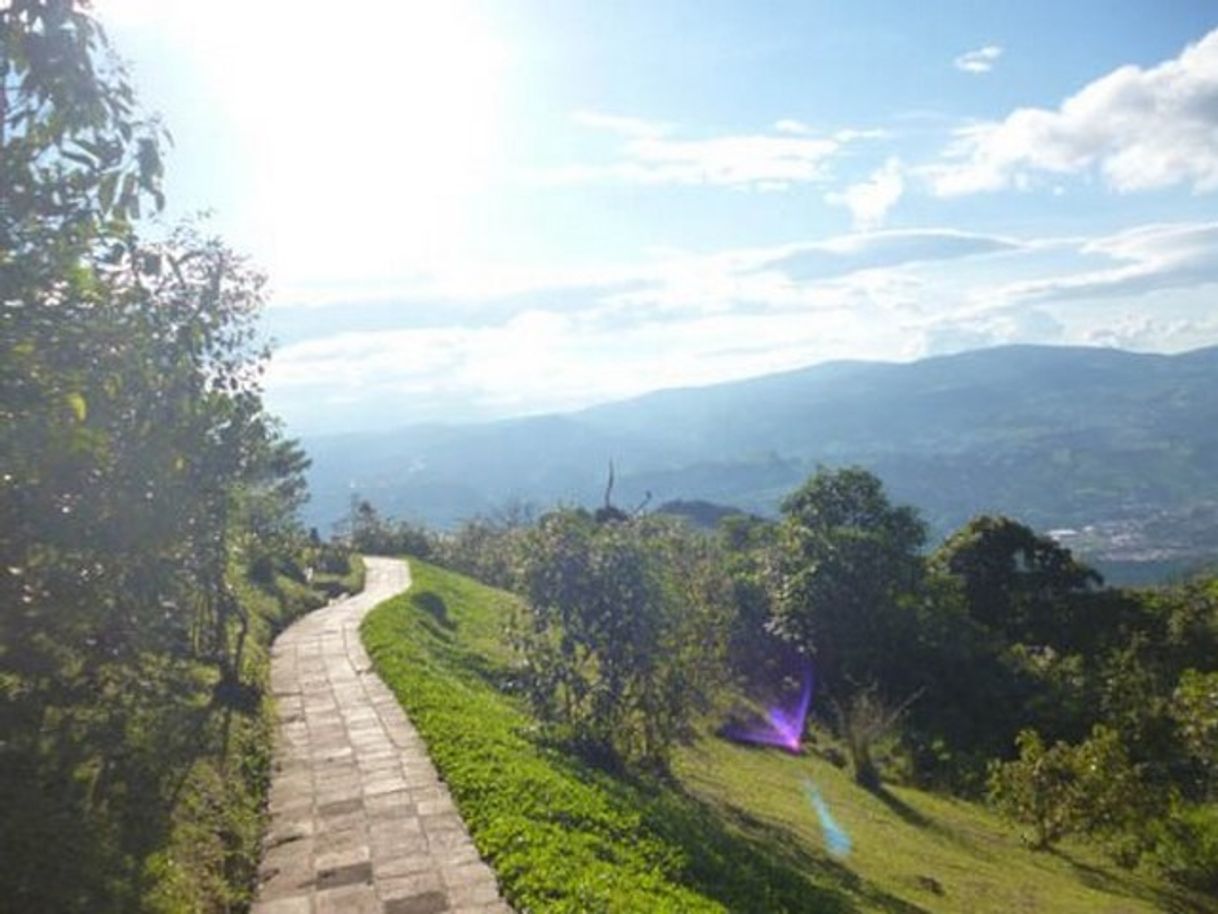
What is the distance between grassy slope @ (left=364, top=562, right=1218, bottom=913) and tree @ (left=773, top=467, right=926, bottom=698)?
1172 centimetres

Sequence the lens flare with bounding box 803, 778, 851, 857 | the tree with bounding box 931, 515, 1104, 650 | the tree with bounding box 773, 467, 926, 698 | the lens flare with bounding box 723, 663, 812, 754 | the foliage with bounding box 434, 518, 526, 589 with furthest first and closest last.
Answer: the foliage with bounding box 434, 518, 526, 589 → the tree with bounding box 931, 515, 1104, 650 → the tree with bounding box 773, 467, 926, 698 → the lens flare with bounding box 723, 663, 812, 754 → the lens flare with bounding box 803, 778, 851, 857

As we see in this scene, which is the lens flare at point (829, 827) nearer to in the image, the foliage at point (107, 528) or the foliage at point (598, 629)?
the foliage at point (598, 629)

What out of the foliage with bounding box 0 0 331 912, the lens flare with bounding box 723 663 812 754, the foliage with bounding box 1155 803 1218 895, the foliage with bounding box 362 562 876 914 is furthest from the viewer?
the lens flare with bounding box 723 663 812 754

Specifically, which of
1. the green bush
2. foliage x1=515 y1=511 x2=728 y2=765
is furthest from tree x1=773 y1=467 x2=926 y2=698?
foliage x1=515 y1=511 x2=728 y2=765

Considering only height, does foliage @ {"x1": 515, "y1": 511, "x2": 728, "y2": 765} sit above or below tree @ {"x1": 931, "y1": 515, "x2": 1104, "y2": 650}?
above

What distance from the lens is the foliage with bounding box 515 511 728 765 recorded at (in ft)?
62.2

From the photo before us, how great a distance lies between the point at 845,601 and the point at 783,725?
7789 mm

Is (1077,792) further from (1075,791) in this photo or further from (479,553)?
(479,553)

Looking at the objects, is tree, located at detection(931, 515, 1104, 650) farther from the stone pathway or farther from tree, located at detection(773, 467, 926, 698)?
the stone pathway

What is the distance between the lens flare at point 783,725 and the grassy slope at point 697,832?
1693 mm

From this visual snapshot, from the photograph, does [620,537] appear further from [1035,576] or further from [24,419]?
[1035,576]

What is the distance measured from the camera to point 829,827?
21.8 meters

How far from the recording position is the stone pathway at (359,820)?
36.2 feet

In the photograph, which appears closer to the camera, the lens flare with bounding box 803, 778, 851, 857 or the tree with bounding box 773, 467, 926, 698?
the lens flare with bounding box 803, 778, 851, 857
